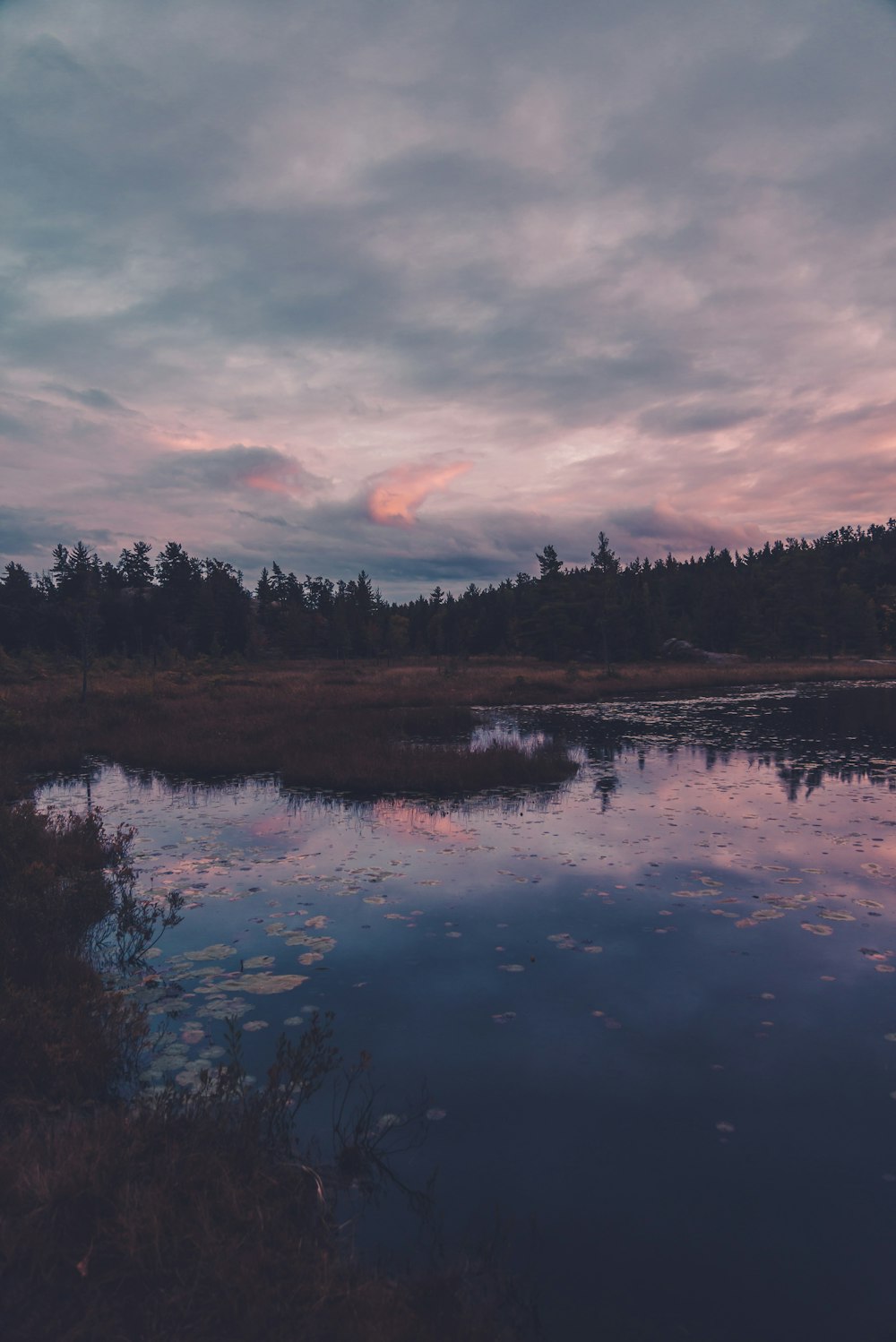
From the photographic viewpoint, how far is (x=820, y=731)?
28.7m

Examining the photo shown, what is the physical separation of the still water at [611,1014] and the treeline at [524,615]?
5997cm

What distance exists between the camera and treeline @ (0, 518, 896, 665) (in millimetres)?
78875

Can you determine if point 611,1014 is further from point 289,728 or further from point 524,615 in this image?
point 524,615

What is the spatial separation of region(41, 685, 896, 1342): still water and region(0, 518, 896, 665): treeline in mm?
59973

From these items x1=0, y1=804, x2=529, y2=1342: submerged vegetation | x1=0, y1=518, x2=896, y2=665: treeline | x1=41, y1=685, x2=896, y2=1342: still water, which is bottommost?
x1=41, y1=685, x2=896, y2=1342: still water

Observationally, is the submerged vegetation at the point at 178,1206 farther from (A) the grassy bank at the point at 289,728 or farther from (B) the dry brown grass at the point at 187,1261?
(A) the grassy bank at the point at 289,728

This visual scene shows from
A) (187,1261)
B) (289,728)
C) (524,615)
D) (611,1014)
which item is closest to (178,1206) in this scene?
(187,1261)

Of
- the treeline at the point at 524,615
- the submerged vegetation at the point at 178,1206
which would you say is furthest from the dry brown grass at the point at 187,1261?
the treeline at the point at 524,615

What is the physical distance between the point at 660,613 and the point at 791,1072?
93.1 m

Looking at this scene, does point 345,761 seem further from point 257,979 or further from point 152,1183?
A: point 152,1183

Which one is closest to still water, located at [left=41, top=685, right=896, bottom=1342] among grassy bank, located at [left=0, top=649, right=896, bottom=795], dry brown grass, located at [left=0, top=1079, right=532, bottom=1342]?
dry brown grass, located at [left=0, top=1079, right=532, bottom=1342]

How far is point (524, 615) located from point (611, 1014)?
99050 millimetres

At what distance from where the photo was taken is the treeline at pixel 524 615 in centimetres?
7888

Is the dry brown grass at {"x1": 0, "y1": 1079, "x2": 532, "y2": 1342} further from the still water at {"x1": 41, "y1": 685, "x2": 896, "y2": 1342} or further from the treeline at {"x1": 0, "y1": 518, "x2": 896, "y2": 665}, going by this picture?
the treeline at {"x1": 0, "y1": 518, "x2": 896, "y2": 665}
